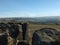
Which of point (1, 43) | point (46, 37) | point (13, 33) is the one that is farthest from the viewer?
point (13, 33)

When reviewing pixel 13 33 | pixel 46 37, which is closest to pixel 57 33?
pixel 46 37

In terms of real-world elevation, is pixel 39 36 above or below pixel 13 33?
above

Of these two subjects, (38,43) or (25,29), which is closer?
(38,43)

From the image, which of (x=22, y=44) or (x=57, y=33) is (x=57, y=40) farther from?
(x=22, y=44)

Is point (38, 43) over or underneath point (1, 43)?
over

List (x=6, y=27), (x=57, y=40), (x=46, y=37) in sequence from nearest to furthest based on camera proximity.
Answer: (x=57, y=40), (x=46, y=37), (x=6, y=27)

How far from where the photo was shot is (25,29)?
1246 inches

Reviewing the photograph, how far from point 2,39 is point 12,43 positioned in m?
1.36

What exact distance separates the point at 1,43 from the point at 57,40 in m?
8.20

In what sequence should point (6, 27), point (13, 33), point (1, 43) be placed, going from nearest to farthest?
point (1, 43), point (13, 33), point (6, 27)

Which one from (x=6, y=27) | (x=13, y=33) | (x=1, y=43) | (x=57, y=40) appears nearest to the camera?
(x=57, y=40)

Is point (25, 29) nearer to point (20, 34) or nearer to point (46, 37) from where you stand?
point (20, 34)

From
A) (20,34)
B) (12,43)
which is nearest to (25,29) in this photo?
(20,34)

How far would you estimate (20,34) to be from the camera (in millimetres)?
29062
